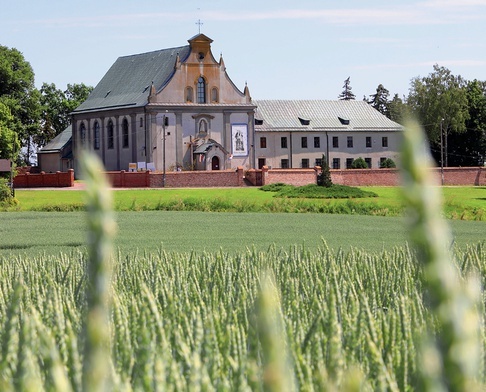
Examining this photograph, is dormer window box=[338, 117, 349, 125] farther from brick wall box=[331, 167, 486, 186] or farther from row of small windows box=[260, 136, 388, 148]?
brick wall box=[331, 167, 486, 186]

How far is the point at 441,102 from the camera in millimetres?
87812

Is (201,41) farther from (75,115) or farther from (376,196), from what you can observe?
(376,196)

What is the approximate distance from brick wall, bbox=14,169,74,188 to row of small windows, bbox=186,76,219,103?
42.2 ft

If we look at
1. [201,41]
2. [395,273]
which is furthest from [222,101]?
[395,273]

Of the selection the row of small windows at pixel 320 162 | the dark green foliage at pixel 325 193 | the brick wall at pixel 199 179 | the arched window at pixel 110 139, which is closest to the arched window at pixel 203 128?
the brick wall at pixel 199 179

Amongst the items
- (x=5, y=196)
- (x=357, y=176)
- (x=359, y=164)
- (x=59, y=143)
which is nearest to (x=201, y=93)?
(x=359, y=164)

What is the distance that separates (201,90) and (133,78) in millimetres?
9332

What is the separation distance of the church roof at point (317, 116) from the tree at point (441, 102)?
12.8ft

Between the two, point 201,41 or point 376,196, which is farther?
point 201,41

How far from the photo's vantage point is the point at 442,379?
0.75 meters

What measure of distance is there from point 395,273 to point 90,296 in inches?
288

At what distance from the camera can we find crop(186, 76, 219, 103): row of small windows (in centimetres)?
7431

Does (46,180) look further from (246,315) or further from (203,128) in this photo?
(246,315)

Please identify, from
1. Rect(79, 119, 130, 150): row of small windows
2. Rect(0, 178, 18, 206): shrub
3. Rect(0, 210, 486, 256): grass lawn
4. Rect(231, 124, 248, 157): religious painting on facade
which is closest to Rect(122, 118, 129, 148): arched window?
Rect(79, 119, 130, 150): row of small windows
